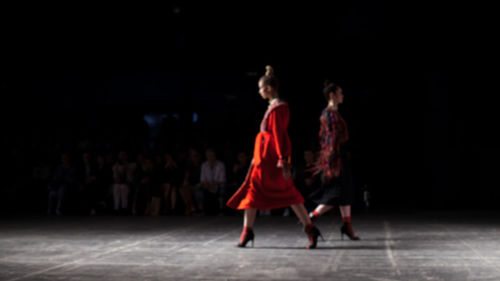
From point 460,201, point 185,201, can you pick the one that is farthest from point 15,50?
point 460,201

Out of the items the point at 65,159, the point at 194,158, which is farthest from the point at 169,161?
the point at 65,159

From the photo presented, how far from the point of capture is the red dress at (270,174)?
498cm

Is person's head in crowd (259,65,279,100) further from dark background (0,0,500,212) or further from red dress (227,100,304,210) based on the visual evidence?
dark background (0,0,500,212)

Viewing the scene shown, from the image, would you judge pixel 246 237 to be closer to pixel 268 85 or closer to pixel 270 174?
pixel 270 174

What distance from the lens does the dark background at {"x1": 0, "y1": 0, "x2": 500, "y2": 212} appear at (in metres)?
10.2

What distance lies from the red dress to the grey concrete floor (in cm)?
40

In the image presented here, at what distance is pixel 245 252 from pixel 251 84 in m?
10.5

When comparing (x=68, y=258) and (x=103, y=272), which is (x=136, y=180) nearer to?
(x=68, y=258)

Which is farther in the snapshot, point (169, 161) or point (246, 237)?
point (169, 161)

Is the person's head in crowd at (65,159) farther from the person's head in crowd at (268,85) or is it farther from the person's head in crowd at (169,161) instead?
the person's head in crowd at (268,85)

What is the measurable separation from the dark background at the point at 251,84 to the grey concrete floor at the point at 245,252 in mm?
3212

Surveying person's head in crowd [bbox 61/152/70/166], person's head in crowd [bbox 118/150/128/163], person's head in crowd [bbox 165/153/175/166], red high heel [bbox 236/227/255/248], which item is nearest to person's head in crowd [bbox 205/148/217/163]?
person's head in crowd [bbox 165/153/175/166]

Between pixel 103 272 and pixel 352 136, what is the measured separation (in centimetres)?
1109

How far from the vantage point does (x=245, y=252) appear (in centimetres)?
467
